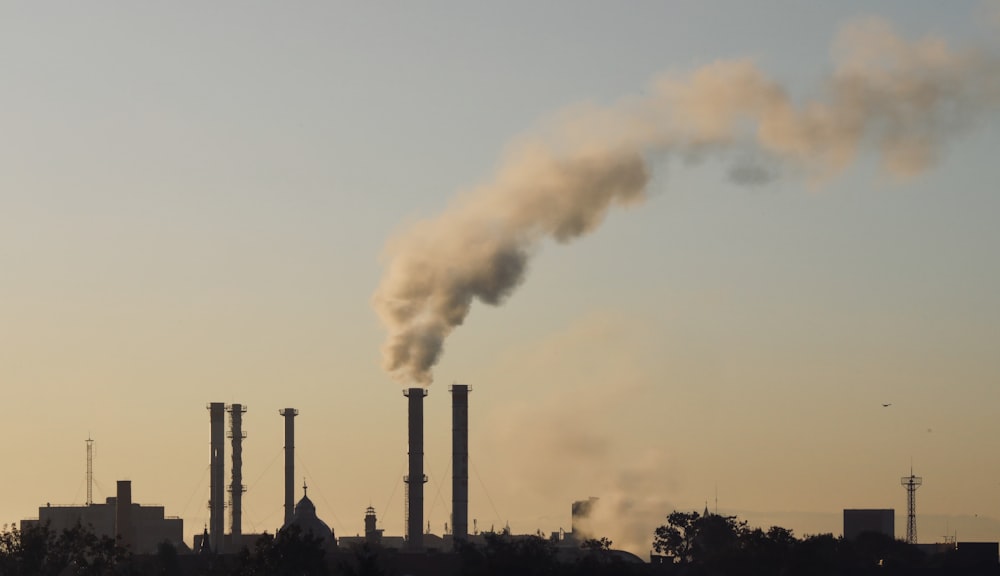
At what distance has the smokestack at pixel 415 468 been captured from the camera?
192 meters

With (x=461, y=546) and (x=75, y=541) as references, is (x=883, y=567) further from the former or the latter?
(x=75, y=541)

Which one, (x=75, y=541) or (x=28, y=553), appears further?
(x=75, y=541)

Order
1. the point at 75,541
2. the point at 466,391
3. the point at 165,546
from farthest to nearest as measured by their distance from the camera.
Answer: the point at 466,391
the point at 165,546
the point at 75,541

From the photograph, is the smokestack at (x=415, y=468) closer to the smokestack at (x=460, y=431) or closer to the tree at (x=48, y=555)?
the smokestack at (x=460, y=431)

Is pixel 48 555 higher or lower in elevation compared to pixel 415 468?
lower

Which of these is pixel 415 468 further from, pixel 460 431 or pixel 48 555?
pixel 48 555

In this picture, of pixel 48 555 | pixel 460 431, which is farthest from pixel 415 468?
pixel 48 555

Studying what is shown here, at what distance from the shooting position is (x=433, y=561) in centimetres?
18925

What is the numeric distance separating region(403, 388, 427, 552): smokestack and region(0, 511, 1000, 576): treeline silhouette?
14.4 ft

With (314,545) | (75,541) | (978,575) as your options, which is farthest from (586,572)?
(978,575)

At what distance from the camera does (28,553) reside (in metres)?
120

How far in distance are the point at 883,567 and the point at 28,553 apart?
9231 cm


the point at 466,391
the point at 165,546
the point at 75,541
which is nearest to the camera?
the point at 75,541

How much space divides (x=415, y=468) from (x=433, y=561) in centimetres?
1053
